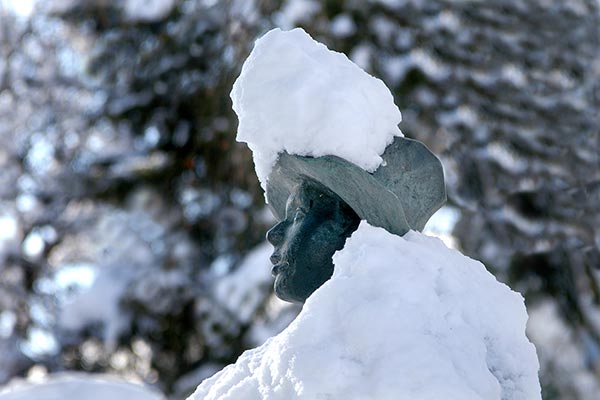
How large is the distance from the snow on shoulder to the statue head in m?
0.10

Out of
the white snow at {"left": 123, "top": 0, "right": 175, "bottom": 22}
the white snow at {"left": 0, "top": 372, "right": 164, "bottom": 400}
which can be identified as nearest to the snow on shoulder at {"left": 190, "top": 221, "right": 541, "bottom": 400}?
the white snow at {"left": 0, "top": 372, "right": 164, "bottom": 400}

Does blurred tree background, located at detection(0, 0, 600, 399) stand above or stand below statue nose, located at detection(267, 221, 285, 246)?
below

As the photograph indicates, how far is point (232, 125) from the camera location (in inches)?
203

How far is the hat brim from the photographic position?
1188 mm

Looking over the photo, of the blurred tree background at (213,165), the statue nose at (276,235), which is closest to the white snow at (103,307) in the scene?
the blurred tree background at (213,165)

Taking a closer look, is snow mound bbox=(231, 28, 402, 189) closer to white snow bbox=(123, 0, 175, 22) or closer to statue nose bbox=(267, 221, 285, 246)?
statue nose bbox=(267, 221, 285, 246)

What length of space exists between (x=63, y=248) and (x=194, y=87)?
142 cm

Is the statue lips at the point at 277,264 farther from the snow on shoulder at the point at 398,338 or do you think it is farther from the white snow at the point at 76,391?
the white snow at the point at 76,391

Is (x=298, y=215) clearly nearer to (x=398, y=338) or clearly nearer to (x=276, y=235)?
(x=276, y=235)

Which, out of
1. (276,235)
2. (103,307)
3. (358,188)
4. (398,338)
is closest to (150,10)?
(103,307)

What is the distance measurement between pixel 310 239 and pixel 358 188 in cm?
12

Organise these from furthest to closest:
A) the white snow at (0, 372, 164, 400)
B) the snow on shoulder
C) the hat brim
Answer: the white snow at (0, 372, 164, 400) → the hat brim → the snow on shoulder

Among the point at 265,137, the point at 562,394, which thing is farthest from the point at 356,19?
the point at 265,137

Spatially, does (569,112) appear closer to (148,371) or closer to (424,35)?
(424,35)
